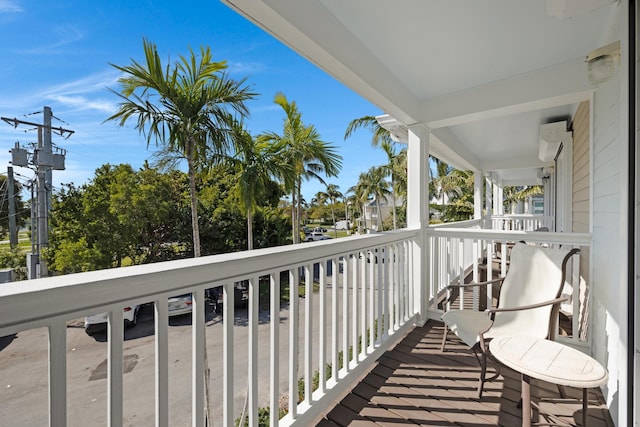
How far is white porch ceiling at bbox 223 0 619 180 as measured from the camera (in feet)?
6.09

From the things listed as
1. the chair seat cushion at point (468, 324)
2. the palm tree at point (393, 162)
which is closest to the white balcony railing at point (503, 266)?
the chair seat cushion at point (468, 324)

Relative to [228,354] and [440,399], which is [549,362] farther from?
[228,354]

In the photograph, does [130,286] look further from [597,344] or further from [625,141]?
[597,344]

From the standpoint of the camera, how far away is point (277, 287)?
155cm

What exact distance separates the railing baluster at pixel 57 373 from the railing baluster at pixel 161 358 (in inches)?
9.9

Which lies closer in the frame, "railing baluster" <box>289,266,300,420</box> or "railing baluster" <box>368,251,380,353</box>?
"railing baluster" <box>289,266,300,420</box>

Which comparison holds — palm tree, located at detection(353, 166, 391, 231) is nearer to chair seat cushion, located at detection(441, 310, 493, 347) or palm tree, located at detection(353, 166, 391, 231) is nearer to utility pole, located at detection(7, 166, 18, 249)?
chair seat cushion, located at detection(441, 310, 493, 347)

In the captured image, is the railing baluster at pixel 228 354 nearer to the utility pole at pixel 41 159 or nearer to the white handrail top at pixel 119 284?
the white handrail top at pixel 119 284

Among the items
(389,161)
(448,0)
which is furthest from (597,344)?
(389,161)

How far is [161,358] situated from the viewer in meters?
1.05

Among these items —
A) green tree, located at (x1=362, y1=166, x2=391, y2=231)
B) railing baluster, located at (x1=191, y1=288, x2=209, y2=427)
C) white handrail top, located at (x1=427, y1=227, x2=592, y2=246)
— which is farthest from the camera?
green tree, located at (x1=362, y1=166, x2=391, y2=231)

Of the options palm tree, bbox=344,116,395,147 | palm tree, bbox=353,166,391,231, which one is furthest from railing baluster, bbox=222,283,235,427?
palm tree, bbox=353,166,391,231

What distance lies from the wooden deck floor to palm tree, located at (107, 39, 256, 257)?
4.93m

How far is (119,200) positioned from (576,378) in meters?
11.9
